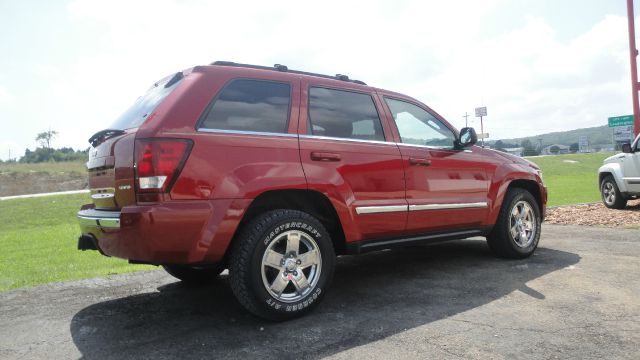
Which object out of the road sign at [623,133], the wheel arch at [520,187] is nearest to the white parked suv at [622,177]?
the wheel arch at [520,187]

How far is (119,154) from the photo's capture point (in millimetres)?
3264

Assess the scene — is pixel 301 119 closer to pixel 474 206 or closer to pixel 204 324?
pixel 204 324

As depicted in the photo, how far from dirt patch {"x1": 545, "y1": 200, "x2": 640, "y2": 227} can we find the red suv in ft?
16.0

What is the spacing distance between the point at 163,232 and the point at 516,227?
4.01 metres

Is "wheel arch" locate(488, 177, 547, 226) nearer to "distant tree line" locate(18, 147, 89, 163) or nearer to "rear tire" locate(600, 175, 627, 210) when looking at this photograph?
"rear tire" locate(600, 175, 627, 210)

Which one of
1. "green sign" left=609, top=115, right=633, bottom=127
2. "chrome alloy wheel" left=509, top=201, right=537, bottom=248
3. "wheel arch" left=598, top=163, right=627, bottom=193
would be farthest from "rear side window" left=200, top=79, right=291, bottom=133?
"green sign" left=609, top=115, right=633, bottom=127

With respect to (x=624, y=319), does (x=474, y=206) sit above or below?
above

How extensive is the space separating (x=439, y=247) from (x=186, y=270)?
11.3ft

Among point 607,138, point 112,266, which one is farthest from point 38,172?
point 607,138

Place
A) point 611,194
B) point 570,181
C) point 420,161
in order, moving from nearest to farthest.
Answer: point 420,161, point 611,194, point 570,181

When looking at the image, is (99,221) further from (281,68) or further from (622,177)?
(622,177)

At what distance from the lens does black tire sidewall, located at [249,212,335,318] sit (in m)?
3.30

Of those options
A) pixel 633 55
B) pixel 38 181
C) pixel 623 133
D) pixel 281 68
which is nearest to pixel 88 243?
pixel 281 68

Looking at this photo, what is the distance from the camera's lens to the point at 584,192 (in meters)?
15.3
